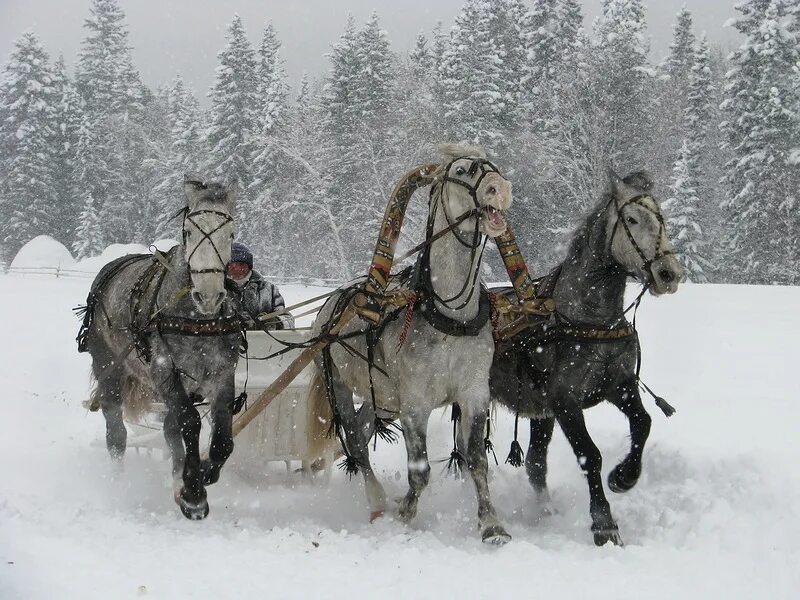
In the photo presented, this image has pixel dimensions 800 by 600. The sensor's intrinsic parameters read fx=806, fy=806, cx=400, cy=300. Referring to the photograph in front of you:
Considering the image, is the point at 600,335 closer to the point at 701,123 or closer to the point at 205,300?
the point at 205,300

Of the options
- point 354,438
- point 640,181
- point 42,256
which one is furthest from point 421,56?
point 640,181

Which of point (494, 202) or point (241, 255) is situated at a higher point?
point (494, 202)

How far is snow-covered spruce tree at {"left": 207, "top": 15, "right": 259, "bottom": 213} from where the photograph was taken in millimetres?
38781

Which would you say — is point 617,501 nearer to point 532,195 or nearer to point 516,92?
point 532,195

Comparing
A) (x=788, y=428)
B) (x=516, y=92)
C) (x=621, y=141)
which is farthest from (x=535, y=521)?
(x=516, y=92)

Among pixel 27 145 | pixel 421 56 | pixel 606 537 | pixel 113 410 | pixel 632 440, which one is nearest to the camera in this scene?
pixel 606 537

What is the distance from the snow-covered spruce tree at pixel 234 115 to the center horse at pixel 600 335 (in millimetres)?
33579

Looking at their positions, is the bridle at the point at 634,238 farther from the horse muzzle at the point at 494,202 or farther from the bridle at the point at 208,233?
the bridle at the point at 208,233

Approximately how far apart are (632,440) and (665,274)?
4.28ft

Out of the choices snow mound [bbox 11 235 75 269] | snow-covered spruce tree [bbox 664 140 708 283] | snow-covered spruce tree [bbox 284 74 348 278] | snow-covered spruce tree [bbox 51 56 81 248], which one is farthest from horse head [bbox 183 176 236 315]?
snow-covered spruce tree [bbox 51 56 81 248]

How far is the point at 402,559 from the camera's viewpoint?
15.8 ft

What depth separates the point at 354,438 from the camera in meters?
7.03

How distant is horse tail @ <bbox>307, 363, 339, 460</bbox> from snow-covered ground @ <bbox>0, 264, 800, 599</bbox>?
48cm

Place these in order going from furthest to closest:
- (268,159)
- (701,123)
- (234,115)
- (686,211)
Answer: (234,115) < (268,159) < (701,123) < (686,211)
